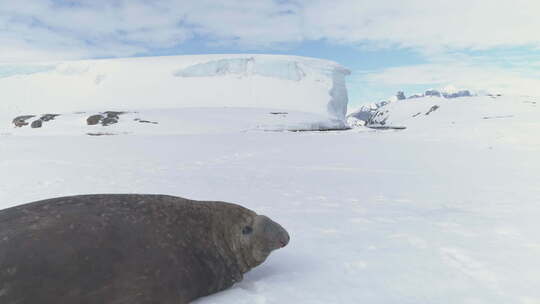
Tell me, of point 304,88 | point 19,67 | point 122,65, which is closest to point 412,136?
point 304,88

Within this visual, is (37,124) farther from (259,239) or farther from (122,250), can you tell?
(122,250)

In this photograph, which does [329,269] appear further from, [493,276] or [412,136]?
[412,136]

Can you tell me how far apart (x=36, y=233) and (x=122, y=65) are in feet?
172

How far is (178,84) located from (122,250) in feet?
152

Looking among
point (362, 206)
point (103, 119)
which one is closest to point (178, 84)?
point (103, 119)

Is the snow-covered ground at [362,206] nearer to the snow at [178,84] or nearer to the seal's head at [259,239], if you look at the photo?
the seal's head at [259,239]

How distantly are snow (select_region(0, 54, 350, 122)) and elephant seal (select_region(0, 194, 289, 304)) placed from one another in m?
39.6

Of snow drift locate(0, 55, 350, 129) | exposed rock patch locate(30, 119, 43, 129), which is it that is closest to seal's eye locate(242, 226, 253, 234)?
exposed rock patch locate(30, 119, 43, 129)

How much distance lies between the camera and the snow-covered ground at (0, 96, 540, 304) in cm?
295

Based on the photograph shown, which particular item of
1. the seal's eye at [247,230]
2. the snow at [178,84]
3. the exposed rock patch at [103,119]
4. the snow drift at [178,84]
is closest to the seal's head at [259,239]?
the seal's eye at [247,230]

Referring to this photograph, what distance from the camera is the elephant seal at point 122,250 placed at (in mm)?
2201

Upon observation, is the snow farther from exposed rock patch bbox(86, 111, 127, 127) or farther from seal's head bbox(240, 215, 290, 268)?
seal's head bbox(240, 215, 290, 268)

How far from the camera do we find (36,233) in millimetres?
2336

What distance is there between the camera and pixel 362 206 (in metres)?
5.78
